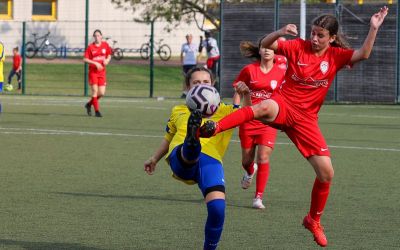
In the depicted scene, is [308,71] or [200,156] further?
[308,71]

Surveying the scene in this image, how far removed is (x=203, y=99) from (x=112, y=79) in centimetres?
3605

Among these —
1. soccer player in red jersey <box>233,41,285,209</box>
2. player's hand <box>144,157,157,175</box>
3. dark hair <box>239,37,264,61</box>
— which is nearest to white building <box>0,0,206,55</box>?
soccer player in red jersey <box>233,41,285,209</box>

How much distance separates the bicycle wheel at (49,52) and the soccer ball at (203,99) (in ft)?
139

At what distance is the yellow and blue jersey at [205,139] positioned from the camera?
8031 mm

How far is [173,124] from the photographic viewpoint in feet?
27.2

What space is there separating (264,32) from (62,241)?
24.3m

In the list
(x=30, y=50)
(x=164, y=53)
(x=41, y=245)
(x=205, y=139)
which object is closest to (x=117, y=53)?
(x=164, y=53)

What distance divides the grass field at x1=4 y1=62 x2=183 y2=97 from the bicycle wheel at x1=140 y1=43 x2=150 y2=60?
0.76 m

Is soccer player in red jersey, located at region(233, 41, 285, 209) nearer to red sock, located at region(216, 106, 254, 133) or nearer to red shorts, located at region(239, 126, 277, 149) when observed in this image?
red shorts, located at region(239, 126, 277, 149)

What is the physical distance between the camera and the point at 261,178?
11258 millimetres

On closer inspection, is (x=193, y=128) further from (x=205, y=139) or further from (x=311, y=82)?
(x=311, y=82)

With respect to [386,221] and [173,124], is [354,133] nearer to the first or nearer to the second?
[386,221]

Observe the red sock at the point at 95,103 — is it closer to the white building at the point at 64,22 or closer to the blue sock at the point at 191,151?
the blue sock at the point at 191,151

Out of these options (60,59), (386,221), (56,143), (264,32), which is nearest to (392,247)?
(386,221)
